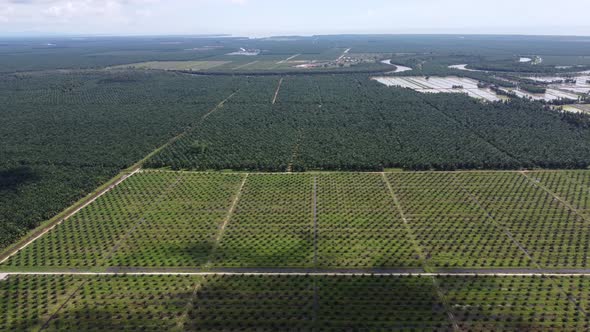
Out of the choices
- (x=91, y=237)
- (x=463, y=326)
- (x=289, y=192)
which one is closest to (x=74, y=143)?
(x=91, y=237)

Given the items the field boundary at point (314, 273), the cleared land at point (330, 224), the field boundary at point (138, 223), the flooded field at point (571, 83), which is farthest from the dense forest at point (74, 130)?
the flooded field at point (571, 83)

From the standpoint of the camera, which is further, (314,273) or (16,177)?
(16,177)

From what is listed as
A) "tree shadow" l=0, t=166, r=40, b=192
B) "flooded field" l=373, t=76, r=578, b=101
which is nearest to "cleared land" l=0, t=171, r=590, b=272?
"tree shadow" l=0, t=166, r=40, b=192

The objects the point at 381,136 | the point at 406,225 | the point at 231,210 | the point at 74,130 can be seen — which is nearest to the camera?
the point at 406,225

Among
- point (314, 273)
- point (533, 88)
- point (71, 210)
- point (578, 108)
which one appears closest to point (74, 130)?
point (71, 210)

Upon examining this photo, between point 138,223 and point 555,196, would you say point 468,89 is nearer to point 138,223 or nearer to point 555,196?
point 555,196

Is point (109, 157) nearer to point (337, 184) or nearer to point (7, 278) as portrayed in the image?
point (7, 278)

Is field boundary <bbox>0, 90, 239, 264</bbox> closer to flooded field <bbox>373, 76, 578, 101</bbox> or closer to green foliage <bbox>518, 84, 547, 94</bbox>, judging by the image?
flooded field <bbox>373, 76, 578, 101</bbox>
